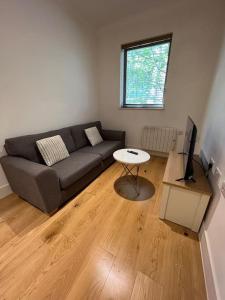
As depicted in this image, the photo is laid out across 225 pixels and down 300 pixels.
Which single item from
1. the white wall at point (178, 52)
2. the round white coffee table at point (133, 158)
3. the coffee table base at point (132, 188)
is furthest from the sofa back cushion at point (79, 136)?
the white wall at point (178, 52)

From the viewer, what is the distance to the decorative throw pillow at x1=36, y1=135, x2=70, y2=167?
1938 mm

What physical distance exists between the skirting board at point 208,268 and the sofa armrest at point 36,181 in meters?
1.52

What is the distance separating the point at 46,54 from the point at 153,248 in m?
2.92

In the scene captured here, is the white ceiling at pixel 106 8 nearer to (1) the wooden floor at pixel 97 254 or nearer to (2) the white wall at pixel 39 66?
(2) the white wall at pixel 39 66

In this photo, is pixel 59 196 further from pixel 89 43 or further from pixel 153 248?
pixel 89 43

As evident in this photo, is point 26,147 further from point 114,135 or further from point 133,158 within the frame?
point 114,135

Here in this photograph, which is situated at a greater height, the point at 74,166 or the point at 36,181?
the point at 36,181

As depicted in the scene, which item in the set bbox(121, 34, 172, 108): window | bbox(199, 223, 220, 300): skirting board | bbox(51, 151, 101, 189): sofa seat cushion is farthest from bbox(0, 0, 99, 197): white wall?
bbox(199, 223, 220, 300): skirting board

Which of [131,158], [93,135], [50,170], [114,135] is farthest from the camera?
[114,135]

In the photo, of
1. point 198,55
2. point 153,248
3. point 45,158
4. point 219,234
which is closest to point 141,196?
Result: point 153,248

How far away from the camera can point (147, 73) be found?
293cm

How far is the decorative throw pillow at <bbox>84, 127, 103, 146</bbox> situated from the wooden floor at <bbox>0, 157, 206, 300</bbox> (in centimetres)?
139

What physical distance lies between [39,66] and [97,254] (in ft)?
8.35

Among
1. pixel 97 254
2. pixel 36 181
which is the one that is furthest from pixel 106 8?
pixel 97 254
